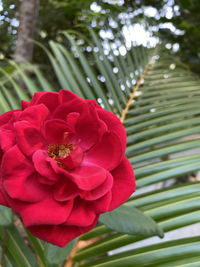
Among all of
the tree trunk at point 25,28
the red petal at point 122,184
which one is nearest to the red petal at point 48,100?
the red petal at point 122,184

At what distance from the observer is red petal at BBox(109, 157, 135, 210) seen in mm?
299

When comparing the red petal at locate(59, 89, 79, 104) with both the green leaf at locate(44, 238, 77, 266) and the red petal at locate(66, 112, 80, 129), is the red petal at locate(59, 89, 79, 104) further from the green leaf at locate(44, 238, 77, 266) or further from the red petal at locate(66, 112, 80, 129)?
the green leaf at locate(44, 238, 77, 266)

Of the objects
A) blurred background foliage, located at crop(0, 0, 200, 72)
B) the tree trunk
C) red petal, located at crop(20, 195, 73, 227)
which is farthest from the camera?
blurred background foliage, located at crop(0, 0, 200, 72)

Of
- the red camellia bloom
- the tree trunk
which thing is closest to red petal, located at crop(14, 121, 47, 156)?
the red camellia bloom

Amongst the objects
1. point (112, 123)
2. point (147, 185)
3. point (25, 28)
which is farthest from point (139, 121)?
point (25, 28)

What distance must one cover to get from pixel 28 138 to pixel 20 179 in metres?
0.05

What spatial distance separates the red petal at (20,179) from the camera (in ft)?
0.88

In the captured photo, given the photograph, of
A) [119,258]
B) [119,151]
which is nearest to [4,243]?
[119,258]

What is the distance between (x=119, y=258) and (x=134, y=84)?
66 cm

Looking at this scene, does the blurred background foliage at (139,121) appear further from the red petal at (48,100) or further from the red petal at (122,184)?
the red petal at (48,100)

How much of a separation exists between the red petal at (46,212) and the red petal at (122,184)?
0.05m

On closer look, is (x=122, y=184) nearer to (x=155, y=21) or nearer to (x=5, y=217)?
(x=5, y=217)

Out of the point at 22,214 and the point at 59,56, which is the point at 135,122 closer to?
the point at 59,56

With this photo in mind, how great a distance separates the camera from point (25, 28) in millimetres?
1336
